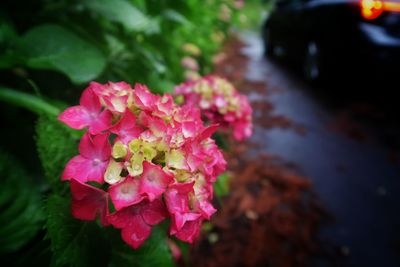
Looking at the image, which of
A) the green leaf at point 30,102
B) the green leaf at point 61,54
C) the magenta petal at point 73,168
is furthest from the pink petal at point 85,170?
the green leaf at point 61,54

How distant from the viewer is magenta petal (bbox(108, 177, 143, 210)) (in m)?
0.50

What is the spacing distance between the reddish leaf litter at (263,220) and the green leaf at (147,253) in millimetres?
896

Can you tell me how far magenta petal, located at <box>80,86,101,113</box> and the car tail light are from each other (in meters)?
3.42

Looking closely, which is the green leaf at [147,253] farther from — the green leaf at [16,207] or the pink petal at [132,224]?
the green leaf at [16,207]

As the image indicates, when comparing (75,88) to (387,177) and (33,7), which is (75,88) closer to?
(33,7)

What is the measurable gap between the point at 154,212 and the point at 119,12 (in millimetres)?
881

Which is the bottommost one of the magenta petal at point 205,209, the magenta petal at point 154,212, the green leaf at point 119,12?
the green leaf at point 119,12

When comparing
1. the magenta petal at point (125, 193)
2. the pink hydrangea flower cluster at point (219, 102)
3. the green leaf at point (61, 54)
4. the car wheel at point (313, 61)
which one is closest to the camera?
the magenta petal at point (125, 193)

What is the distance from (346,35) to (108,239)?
3600 mm

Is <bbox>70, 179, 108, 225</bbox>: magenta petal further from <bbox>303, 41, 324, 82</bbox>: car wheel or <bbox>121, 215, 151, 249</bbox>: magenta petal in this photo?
<bbox>303, 41, 324, 82</bbox>: car wheel

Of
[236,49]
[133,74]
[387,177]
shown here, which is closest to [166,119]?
[133,74]

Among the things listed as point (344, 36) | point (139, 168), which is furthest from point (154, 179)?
point (344, 36)

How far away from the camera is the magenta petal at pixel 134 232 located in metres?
0.53

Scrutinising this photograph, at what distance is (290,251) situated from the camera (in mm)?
2070
